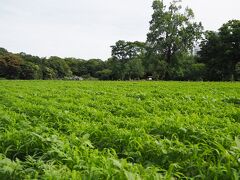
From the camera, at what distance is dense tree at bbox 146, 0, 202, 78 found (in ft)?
167

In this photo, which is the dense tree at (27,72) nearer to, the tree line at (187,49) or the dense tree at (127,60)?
the tree line at (187,49)

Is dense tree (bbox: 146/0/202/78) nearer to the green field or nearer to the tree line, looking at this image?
the tree line

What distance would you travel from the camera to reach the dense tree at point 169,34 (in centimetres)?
5094

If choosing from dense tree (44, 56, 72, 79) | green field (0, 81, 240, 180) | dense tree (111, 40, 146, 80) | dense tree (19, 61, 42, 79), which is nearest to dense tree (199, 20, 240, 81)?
dense tree (111, 40, 146, 80)

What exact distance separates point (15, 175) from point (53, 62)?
389 feet

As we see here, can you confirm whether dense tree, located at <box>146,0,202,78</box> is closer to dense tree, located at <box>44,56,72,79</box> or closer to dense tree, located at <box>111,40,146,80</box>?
dense tree, located at <box>111,40,146,80</box>

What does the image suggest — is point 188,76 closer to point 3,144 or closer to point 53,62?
point 3,144

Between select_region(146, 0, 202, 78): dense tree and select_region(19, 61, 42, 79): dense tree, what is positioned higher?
select_region(146, 0, 202, 78): dense tree

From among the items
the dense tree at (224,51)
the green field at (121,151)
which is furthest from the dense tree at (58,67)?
the green field at (121,151)

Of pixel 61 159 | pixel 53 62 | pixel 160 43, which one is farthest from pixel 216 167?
pixel 53 62

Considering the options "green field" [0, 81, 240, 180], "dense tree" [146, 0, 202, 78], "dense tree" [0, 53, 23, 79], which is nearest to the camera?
"green field" [0, 81, 240, 180]

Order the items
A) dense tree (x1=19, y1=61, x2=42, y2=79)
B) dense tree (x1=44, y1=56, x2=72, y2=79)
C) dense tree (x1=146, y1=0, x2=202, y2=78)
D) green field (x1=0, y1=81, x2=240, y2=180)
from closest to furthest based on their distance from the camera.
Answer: green field (x1=0, y1=81, x2=240, y2=180), dense tree (x1=146, y1=0, x2=202, y2=78), dense tree (x1=19, y1=61, x2=42, y2=79), dense tree (x1=44, y1=56, x2=72, y2=79)

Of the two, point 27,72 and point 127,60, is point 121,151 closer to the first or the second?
point 27,72

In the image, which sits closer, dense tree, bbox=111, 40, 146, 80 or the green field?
the green field
